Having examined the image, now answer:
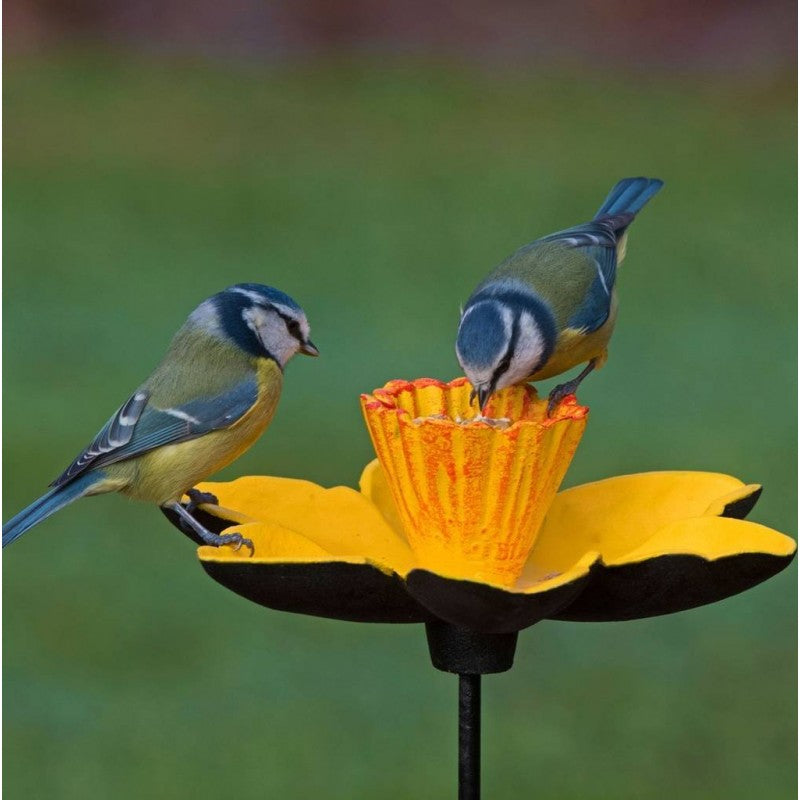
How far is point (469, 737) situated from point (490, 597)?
33 centimetres

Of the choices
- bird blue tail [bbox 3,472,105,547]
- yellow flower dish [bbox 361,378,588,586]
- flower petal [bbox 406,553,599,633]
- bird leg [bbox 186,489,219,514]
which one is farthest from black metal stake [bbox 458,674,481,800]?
bird blue tail [bbox 3,472,105,547]

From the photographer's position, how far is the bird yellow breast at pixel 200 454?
1844 millimetres

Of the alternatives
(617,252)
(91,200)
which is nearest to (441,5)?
(91,200)

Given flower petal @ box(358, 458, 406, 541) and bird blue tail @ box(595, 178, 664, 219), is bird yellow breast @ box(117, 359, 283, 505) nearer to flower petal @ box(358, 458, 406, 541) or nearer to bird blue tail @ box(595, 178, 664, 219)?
flower petal @ box(358, 458, 406, 541)

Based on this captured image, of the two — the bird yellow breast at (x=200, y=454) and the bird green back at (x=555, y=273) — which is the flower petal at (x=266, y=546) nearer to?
the bird yellow breast at (x=200, y=454)

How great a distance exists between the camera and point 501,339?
6.01 feet

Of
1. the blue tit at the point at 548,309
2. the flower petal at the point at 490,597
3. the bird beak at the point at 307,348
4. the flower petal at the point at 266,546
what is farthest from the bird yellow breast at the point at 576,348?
the flower petal at the point at 490,597

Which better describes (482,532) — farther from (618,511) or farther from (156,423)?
(156,423)

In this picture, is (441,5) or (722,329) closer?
(722,329)

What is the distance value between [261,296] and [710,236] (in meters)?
4.52

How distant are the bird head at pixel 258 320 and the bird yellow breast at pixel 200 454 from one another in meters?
0.03

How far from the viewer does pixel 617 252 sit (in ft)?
7.97

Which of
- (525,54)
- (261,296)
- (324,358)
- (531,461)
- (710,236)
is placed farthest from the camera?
(525,54)

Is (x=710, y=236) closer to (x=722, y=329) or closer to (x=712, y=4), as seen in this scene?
(x=722, y=329)
